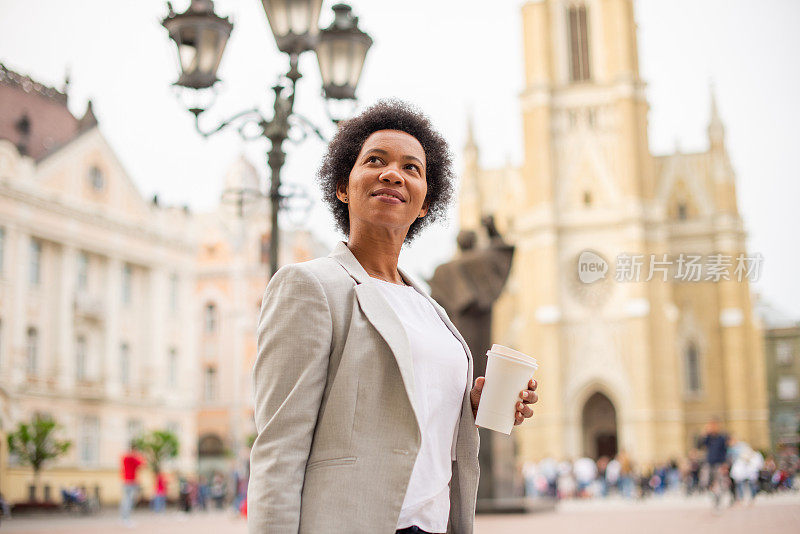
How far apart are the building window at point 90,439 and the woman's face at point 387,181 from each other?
31.7 metres

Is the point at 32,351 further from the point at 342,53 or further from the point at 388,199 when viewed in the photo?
the point at 388,199

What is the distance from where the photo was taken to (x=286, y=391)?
1985 mm

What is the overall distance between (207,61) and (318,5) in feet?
3.67

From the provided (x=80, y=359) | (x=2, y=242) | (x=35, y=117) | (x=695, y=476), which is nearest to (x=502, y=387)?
(x=695, y=476)

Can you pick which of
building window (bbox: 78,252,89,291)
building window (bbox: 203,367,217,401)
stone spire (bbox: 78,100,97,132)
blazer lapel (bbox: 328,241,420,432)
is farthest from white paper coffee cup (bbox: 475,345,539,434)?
building window (bbox: 203,367,217,401)

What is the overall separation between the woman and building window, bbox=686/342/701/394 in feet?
153

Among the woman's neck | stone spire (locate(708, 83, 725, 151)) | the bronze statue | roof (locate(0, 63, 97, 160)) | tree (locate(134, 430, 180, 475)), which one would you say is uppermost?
stone spire (locate(708, 83, 725, 151))

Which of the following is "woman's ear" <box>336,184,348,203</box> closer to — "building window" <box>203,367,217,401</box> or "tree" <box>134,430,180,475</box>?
"tree" <box>134,430,180,475</box>

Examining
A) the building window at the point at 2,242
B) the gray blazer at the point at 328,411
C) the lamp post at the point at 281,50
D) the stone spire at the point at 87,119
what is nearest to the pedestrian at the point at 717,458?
the lamp post at the point at 281,50

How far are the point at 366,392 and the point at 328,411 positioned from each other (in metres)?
0.10

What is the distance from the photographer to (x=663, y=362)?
43781 mm

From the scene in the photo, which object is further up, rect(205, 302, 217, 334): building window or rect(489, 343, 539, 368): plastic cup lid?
rect(205, 302, 217, 334): building window

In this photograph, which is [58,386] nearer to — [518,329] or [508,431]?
[518,329]

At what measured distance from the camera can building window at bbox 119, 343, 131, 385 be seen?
114ft
